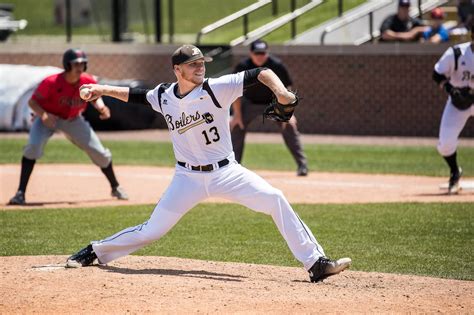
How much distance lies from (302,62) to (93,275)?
1591cm

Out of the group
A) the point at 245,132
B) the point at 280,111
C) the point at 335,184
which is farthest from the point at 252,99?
the point at 280,111

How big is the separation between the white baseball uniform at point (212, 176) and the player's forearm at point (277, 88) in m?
0.27

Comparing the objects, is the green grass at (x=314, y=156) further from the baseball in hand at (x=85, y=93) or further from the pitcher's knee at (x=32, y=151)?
the baseball in hand at (x=85, y=93)

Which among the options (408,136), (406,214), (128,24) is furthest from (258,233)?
(128,24)

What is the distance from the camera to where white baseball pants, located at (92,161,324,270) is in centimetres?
816

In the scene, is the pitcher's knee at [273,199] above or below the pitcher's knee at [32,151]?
above

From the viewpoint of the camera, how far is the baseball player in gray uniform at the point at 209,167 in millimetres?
8164

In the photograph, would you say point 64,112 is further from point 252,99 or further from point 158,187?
point 252,99

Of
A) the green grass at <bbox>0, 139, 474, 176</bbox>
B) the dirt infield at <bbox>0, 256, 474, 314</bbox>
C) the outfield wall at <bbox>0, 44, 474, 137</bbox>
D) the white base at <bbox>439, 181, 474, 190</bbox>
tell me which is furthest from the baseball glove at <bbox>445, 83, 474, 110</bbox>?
the outfield wall at <bbox>0, 44, 474, 137</bbox>

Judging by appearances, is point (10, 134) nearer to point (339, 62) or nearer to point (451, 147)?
point (339, 62)

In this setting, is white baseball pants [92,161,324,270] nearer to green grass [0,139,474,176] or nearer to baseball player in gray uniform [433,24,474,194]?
baseball player in gray uniform [433,24,474,194]

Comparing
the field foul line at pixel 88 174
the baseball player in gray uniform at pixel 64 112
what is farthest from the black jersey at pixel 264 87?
the baseball player in gray uniform at pixel 64 112

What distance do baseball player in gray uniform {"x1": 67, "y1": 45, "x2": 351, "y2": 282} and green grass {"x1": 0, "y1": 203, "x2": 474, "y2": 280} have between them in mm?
1343

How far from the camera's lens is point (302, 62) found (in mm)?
23734
